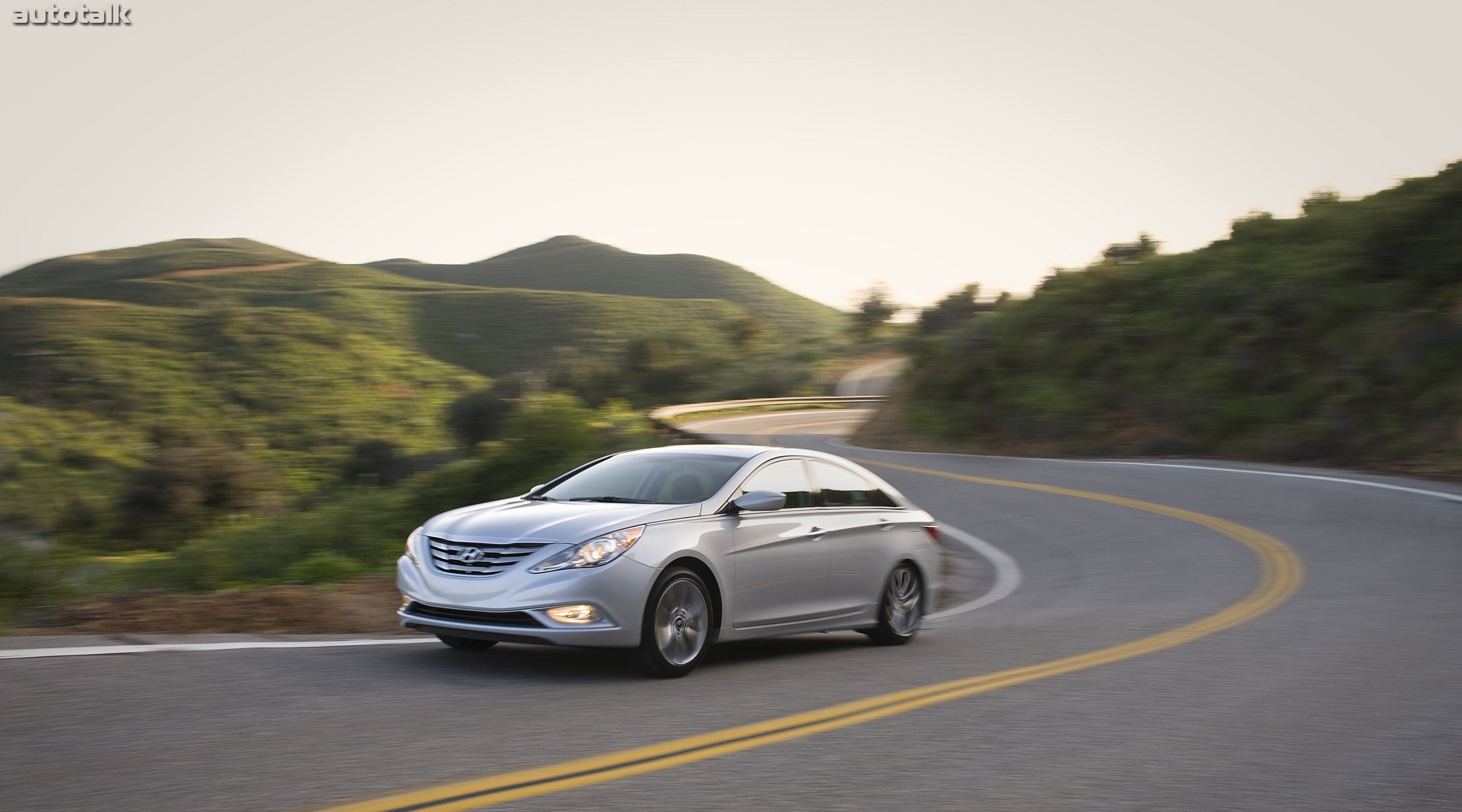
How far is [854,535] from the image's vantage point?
32.1 ft

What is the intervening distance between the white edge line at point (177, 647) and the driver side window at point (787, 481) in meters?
2.49

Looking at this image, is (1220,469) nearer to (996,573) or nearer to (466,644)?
(996,573)

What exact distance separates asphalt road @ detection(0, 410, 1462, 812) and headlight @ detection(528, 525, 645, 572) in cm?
68

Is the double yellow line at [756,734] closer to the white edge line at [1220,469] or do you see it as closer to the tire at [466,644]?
the tire at [466,644]

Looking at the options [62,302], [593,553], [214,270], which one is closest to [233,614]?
[593,553]

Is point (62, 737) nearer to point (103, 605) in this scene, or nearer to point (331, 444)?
point (103, 605)

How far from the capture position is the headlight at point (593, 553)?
759 cm

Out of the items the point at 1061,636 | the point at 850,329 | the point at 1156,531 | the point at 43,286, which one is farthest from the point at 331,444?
the point at 43,286

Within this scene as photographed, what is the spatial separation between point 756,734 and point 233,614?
5.34m

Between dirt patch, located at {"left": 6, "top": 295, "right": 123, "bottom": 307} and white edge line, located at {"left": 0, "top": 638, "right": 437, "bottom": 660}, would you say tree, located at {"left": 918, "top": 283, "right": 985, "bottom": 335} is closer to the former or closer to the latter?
white edge line, located at {"left": 0, "top": 638, "right": 437, "bottom": 660}

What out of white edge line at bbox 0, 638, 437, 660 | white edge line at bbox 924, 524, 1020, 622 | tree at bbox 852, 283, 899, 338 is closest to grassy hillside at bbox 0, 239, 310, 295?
tree at bbox 852, 283, 899, 338

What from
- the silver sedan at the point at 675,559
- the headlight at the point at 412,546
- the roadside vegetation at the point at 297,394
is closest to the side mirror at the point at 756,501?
the silver sedan at the point at 675,559

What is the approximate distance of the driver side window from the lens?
9109 millimetres

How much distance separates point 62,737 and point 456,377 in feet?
364
